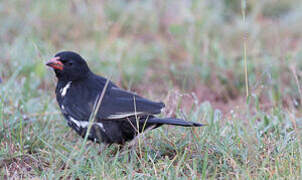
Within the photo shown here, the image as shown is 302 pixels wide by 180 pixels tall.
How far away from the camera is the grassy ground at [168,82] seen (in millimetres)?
3553

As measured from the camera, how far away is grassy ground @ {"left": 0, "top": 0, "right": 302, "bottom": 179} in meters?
3.55

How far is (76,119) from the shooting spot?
3.90 m

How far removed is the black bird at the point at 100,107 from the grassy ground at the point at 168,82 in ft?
0.54

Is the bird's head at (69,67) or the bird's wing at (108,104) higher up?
the bird's head at (69,67)

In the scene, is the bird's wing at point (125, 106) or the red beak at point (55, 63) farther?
the red beak at point (55, 63)

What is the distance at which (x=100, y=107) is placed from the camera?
381 cm

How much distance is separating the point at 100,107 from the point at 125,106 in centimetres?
20

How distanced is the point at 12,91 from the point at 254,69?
2.94 m

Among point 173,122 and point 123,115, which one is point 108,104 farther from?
point 173,122

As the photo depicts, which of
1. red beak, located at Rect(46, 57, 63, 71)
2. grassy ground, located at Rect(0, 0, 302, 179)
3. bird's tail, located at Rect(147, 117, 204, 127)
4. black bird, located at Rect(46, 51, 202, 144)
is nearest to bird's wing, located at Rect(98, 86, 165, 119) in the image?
black bird, located at Rect(46, 51, 202, 144)

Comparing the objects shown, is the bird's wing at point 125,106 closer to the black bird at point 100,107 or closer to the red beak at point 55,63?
the black bird at point 100,107

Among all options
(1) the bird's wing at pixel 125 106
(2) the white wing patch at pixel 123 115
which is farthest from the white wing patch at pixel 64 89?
(2) the white wing patch at pixel 123 115

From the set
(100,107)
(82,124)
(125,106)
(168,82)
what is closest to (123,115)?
(125,106)

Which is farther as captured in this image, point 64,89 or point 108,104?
point 64,89
